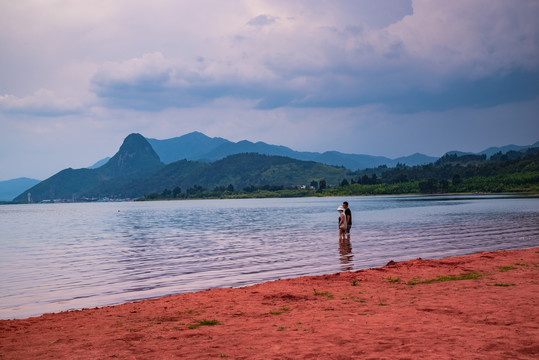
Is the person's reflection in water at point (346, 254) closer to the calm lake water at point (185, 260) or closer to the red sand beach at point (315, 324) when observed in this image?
the calm lake water at point (185, 260)

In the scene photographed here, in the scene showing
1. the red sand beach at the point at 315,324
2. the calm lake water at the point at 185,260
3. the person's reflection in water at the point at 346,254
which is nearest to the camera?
the red sand beach at the point at 315,324

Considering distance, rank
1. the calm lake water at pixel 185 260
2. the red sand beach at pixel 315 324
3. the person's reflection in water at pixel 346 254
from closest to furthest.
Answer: the red sand beach at pixel 315 324 → the calm lake water at pixel 185 260 → the person's reflection in water at pixel 346 254

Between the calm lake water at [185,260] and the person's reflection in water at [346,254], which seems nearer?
the calm lake water at [185,260]

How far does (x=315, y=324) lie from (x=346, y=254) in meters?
17.4

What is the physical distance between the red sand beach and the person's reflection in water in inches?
222

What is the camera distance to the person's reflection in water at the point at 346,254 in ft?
78.8

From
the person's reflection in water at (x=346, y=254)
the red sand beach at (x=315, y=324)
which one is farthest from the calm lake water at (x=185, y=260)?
the red sand beach at (x=315, y=324)

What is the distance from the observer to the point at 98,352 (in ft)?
33.2

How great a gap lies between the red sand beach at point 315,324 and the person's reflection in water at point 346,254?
18.5 ft

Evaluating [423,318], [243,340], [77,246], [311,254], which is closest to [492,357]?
[423,318]

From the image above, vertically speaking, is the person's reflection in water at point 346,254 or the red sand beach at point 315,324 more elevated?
the red sand beach at point 315,324

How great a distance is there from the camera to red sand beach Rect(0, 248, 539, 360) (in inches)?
378

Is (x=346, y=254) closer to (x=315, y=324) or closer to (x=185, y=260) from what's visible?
(x=185, y=260)

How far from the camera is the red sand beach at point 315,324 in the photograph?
31.5 ft
